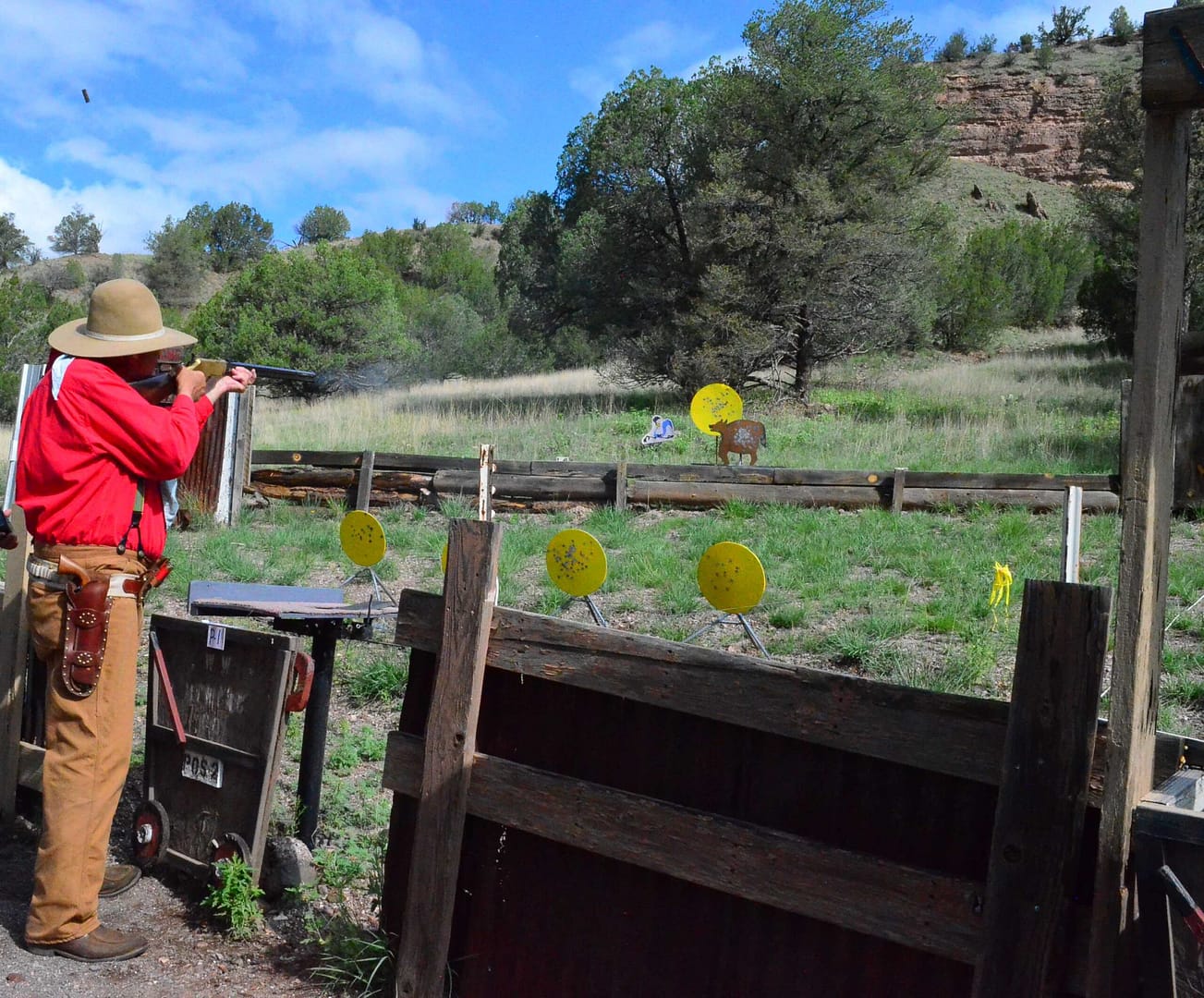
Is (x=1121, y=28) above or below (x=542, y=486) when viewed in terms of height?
above

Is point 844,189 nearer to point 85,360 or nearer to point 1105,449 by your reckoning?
point 1105,449

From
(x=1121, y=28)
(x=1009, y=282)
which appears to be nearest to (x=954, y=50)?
(x=1121, y=28)

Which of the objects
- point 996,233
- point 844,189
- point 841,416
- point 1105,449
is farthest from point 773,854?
point 996,233

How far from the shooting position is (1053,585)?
2387 mm

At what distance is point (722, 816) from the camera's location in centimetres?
287

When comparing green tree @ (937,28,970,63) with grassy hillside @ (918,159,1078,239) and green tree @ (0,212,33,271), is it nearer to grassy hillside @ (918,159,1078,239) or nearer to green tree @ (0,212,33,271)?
grassy hillside @ (918,159,1078,239)

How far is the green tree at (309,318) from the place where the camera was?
29.0 meters

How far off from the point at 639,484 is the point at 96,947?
8194 mm

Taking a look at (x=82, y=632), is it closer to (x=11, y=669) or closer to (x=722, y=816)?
(x=11, y=669)

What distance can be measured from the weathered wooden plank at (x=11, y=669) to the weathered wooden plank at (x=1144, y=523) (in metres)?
4.36

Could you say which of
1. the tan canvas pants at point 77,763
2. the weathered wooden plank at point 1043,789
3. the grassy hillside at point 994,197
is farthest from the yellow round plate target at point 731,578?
the grassy hillside at point 994,197

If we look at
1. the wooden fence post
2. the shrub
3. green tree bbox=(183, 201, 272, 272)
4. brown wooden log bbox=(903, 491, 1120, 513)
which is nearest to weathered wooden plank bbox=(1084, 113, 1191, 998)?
brown wooden log bbox=(903, 491, 1120, 513)

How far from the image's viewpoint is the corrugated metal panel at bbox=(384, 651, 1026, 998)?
2621 millimetres

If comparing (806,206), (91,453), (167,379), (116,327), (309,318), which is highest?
(806,206)
